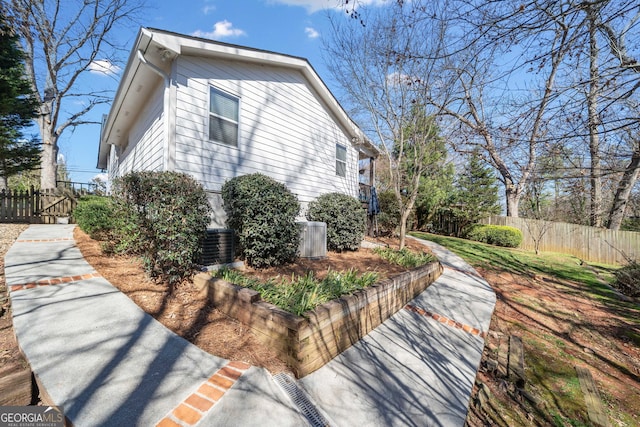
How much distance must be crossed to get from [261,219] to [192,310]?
6.76 feet

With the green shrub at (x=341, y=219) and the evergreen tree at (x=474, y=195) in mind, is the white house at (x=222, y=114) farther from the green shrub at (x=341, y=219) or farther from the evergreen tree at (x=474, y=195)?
the evergreen tree at (x=474, y=195)

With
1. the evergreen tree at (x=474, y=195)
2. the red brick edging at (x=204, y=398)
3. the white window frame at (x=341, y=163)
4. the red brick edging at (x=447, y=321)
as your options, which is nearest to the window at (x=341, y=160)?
the white window frame at (x=341, y=163)

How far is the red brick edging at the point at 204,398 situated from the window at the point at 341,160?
9.27m

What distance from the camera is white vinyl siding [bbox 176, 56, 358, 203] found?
6.14 m

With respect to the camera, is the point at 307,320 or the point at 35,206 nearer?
the point at 307,320

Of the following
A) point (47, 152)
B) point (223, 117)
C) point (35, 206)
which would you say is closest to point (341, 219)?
point (223, 117)

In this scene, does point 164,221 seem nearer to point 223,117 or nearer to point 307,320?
point 307,320

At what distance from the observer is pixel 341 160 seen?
1143 centimetres

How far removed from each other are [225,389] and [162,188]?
3018 millimetres

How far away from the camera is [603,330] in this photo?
5000 mm

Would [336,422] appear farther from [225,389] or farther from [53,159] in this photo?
[53,159]

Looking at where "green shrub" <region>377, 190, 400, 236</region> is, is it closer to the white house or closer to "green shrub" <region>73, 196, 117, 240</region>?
the white house

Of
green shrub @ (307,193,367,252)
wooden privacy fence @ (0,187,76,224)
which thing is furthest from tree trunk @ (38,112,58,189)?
green shrub @ (307,193,367,252)

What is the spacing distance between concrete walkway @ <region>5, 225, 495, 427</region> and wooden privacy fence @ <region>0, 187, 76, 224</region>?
8.56 m
